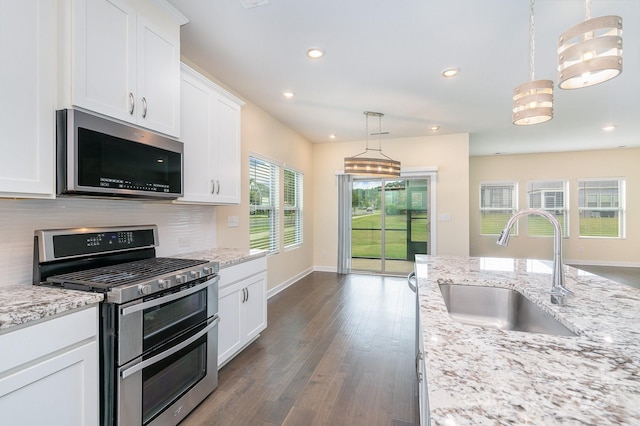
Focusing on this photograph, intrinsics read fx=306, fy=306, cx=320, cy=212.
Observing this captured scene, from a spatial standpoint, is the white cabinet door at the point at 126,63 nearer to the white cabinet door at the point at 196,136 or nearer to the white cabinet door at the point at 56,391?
the white cabinet door at the point at 196,136

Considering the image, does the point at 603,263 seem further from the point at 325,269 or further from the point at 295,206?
the point at 295,206

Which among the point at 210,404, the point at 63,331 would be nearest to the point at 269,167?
the point at 210,404

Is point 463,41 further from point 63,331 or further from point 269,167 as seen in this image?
point 63,331

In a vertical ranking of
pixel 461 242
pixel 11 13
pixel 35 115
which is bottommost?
pixel 461 242

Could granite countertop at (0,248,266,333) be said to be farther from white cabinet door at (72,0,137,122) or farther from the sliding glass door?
the sliding glass door

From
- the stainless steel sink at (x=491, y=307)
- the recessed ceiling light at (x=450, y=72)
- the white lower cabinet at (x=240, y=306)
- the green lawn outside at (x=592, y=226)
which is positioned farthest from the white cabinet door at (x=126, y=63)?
the green lawn outside at (x=592, y=226)

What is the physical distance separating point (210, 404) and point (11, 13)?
7.83ft

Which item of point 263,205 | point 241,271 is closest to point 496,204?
point 263,205

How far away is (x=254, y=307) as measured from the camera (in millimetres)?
2848

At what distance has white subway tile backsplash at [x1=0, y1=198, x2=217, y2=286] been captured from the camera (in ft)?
5.42

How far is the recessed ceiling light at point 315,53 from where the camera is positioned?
2.77 m

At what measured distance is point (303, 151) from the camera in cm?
600

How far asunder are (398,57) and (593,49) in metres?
1.89

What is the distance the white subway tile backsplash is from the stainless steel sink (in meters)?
2.25
